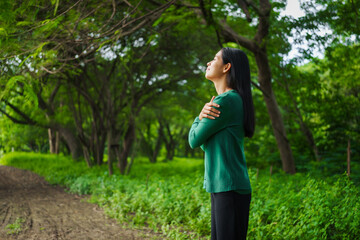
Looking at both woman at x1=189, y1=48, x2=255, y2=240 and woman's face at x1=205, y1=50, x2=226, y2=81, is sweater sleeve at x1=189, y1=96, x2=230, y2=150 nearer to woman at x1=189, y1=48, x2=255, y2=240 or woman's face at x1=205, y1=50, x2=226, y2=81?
woman at x1=189, y1=48, x2=255, y2=240

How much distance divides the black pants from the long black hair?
1.43 feet

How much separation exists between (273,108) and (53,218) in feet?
19.9

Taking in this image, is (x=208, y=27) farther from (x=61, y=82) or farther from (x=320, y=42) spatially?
(x=61, y=82)

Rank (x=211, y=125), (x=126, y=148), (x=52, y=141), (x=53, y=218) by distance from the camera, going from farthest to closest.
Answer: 1. (x=52, y=141)
2. (x=126, y=148)
3. (x=53, y=218)
4. (x=211, y=125)

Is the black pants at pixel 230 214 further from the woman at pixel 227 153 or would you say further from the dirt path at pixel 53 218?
the dirt path at pixel 53 218

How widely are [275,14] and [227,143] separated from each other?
5.32 metres

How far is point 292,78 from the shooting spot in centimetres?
820

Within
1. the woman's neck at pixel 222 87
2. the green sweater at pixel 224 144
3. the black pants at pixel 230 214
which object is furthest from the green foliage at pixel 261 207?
the woman's neck at pixel 222 87

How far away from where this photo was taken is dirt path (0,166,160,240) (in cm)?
488

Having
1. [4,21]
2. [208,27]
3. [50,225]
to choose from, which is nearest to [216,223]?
[4,21]

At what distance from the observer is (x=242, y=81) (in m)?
1.97

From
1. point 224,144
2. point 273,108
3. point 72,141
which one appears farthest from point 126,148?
point 224,144

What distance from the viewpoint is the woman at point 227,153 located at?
181 centimetres

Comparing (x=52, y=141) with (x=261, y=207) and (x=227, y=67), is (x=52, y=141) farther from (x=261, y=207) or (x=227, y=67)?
(x=227, y=67)
